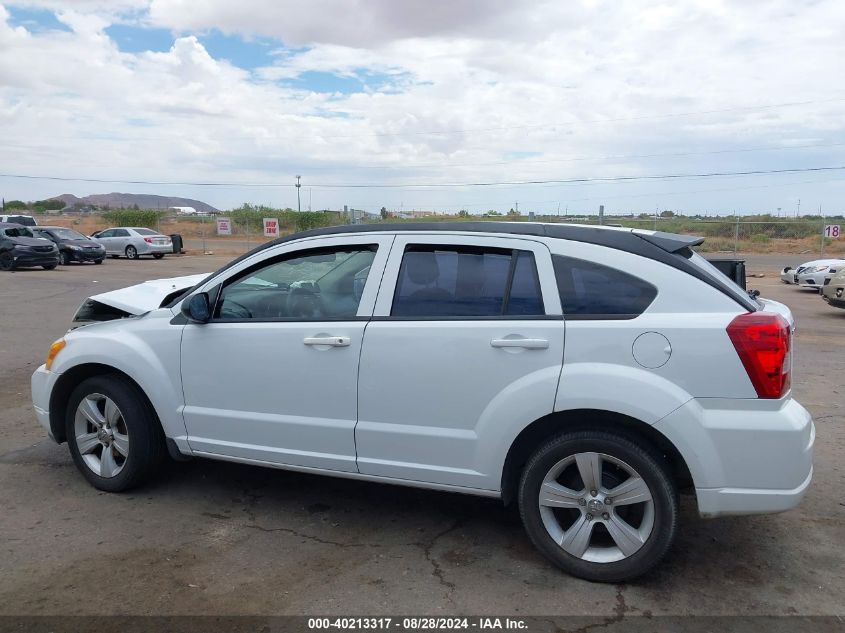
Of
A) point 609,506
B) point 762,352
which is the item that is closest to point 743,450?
point 762,352

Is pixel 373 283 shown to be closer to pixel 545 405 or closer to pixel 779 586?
pixel 545 405

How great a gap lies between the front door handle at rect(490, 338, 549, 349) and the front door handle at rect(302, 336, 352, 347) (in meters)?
0.81

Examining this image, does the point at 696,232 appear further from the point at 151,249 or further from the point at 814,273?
the point at 151,249

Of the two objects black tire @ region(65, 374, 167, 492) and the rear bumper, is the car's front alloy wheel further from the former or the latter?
the rear bumper

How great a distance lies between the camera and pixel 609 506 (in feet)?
11.4

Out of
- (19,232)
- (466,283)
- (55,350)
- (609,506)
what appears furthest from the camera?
(19,232)

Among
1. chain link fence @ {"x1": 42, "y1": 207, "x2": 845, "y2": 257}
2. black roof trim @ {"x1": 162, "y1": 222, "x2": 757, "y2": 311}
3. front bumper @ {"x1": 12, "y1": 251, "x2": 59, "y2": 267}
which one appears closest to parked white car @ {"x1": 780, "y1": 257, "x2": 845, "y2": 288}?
chain link fence @ {"x1": 42, "y1": 207, "x2": 845, "y2": 257}

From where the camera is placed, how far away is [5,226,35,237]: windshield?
24172mm

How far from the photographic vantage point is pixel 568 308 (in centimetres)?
354

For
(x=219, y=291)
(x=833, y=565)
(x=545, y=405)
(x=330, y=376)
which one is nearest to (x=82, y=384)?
(x=219, y=291)

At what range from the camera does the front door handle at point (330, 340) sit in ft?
12.7

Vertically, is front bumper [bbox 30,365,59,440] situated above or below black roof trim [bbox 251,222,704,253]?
below

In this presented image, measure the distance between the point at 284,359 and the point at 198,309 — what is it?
63 centimetres

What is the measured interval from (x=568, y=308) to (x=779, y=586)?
66.3 inches
